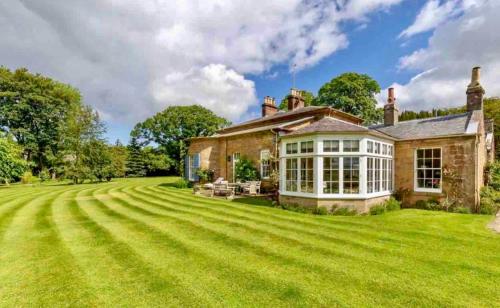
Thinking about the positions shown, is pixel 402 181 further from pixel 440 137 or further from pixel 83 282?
pixel 83 282

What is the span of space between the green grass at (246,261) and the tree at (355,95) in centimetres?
2668

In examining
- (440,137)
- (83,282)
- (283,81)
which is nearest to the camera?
(83,282)

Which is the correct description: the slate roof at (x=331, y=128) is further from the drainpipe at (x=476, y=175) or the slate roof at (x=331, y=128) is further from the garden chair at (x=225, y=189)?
the garden chair at (x=225, y=189)

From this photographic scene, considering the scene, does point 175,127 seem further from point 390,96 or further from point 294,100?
point 390,96

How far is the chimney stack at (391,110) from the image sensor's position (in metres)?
16.1

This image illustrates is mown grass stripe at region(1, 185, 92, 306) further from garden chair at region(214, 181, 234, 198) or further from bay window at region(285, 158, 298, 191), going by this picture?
bay window at region(285, 158, 298, 191)

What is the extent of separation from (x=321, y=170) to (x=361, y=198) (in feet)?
6.81

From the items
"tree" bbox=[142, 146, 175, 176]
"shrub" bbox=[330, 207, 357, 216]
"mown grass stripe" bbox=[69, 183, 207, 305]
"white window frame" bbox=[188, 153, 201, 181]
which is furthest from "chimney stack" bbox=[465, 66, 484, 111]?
"tree" bbox=[142, 146, 175, 176]

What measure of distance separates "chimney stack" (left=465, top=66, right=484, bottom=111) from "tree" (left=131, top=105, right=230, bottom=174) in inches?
1508

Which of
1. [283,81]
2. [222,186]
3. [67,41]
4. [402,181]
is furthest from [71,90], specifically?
[402,181]

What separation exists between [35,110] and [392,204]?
48.0 meters

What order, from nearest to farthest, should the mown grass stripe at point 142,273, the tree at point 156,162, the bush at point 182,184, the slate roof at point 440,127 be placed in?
the mown grass stripe at point 142,273
the slate roof at point 440,127
the bush at point 182,184
the tree at point 156,162

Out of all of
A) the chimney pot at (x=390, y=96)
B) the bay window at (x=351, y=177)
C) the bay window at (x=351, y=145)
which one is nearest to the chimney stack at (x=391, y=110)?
the chimney pot at (x=390, y=96)

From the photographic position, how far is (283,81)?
1049 inches
